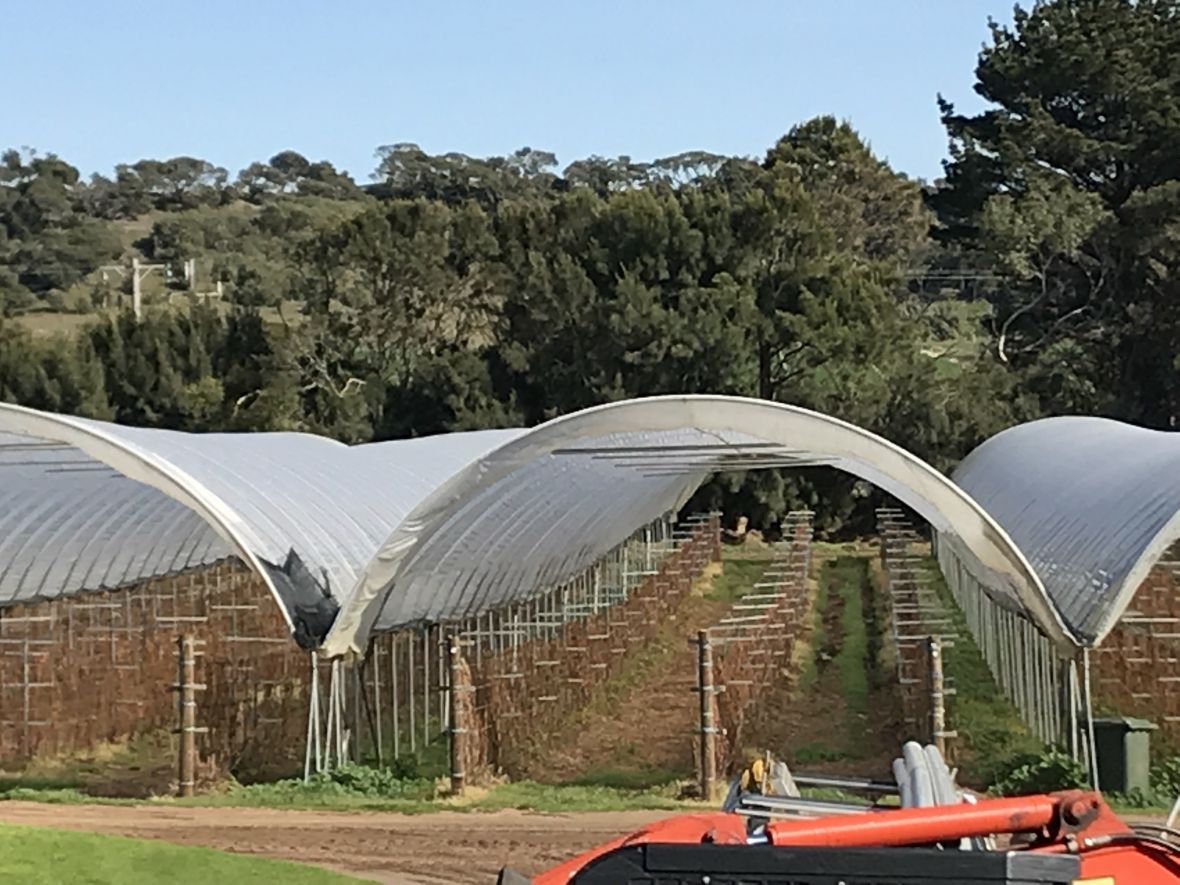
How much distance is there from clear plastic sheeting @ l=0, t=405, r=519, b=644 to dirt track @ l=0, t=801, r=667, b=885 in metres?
1.67

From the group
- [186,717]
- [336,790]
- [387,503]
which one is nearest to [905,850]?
[336,790]

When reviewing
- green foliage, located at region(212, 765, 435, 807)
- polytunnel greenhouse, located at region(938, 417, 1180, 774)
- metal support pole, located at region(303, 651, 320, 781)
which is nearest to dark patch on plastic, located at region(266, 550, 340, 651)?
metal support pole, located at region(303, 651, 320, 781)

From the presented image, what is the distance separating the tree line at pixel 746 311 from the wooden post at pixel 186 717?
20143mm

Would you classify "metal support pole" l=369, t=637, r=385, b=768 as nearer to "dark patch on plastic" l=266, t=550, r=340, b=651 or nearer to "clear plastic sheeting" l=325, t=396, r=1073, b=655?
"clear plastic sheeting" l=325, t=396, r=1073, b=655

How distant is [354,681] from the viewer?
40.3ft

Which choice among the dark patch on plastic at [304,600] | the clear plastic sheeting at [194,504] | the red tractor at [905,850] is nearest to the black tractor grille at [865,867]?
the red tractor at [905,850]

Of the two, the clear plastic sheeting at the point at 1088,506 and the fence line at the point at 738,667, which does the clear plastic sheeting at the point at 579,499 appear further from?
the fence line at the point at 738,667

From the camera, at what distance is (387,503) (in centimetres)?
1661

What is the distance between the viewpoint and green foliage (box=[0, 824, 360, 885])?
8.03 metres

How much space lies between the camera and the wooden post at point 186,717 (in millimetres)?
11312

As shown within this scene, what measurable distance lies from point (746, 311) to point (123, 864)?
23.8 m

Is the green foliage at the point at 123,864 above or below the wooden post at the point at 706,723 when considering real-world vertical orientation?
below

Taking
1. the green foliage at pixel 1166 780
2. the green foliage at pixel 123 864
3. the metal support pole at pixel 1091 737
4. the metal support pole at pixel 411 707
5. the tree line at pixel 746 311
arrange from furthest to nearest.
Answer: the tree line at pixel 746 311
the metal support pole at pixel 411 707
the green foliage at pixel 1166 780
the metal support pole at pixel 1091 737
the green foliage at pixel 123 864

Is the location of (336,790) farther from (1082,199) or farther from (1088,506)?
(1082,199)
